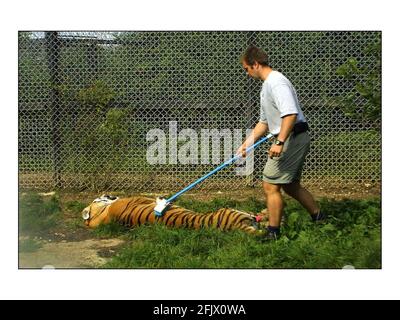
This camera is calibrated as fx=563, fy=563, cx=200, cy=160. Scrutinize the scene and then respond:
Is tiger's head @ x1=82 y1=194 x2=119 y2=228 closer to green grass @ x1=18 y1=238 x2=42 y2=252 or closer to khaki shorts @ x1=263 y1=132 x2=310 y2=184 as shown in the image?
green grass @ x1=18 y1=238 x2=42 y2=252

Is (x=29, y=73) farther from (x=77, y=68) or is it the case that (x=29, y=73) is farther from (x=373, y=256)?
(x=373, y=256)

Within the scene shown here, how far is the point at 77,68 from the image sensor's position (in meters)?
6.71

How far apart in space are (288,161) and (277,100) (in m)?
0.52

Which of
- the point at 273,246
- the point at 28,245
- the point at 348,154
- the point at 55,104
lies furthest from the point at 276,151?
the point at 55,104

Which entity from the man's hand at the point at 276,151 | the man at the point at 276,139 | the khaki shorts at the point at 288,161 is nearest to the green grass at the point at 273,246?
the man at the point at 276,139

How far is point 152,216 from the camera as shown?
5145 millimetres

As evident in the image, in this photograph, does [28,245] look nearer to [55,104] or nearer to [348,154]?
[55,104]

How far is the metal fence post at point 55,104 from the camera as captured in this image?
671cm

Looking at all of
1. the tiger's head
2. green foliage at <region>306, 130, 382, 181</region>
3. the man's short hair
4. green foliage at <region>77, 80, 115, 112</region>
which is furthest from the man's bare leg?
green foliage at <region>77, 80, 115, 112</region>

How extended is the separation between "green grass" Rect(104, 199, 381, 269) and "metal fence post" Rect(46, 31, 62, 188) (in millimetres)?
2042

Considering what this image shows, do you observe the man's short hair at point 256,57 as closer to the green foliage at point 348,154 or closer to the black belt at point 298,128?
the black belt at point 298,128

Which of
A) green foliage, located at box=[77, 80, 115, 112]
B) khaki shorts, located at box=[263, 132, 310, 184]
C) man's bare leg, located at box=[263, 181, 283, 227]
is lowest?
man's bare leg, located at box=[263, 181, 283, 227]

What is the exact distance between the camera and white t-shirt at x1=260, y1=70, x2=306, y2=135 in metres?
4.31

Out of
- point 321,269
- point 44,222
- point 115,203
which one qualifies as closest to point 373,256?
point 321,269
